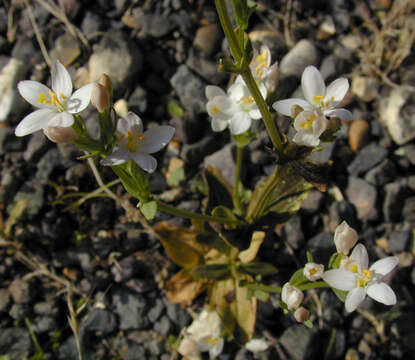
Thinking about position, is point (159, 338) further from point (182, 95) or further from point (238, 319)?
point (182, 95)

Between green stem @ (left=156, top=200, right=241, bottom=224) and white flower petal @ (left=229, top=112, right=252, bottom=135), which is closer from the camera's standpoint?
green stem @ (left=156, top=200, right=241, bottom=224)

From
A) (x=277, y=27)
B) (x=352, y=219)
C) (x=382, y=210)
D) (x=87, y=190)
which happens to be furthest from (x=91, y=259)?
(x=277, y=27)

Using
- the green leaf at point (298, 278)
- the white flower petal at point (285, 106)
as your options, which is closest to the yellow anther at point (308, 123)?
the white flower petal at point (285, 106)

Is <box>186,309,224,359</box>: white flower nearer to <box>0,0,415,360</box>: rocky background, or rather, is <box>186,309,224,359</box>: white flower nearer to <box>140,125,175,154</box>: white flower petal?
<box>0,0,415,360</box>: rocky background

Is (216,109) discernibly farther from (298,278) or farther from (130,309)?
(130,309)

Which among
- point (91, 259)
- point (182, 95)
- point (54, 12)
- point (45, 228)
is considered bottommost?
point (91, 259)

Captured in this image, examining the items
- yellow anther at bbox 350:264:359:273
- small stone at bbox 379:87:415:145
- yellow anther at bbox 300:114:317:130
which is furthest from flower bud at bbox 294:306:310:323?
small stone at bbox 379:87:415:145
